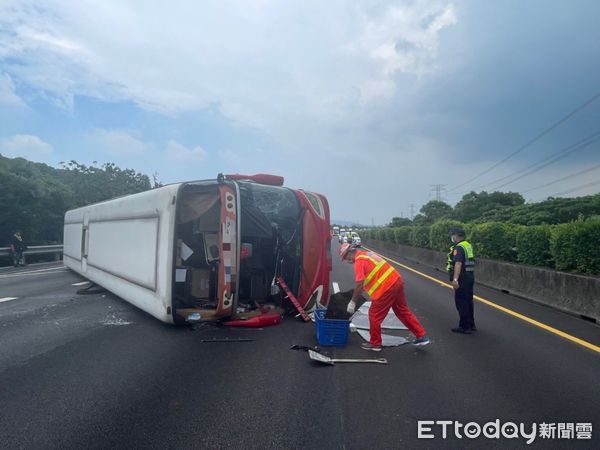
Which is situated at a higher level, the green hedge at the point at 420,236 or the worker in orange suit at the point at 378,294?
the green hedge at the point at 420,236

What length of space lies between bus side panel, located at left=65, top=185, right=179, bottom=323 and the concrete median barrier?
7857mm

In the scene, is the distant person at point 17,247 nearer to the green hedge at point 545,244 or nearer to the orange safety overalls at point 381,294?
the orange safety overalls at point 381,294

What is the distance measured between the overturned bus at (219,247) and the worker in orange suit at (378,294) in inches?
73.5

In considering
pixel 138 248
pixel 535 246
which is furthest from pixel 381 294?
pixel 535 246

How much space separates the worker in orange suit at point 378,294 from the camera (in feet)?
19.0

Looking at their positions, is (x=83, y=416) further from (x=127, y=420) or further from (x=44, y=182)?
(x=44, y=182)

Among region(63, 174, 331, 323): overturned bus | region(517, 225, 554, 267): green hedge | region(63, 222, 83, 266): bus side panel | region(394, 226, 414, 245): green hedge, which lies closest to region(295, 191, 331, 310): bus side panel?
region(63, 174, 331, 323): overturned bus

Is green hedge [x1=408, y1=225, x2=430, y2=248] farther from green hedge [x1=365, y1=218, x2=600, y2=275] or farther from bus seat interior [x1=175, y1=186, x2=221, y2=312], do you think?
bus seat interior [x1=175, y1=186, x2=221, y2=312]

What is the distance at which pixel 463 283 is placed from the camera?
6934 mm

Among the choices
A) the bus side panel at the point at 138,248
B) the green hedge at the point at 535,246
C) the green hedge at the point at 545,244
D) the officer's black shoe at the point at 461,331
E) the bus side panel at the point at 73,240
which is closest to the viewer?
the bus side panel at the point at 138,248

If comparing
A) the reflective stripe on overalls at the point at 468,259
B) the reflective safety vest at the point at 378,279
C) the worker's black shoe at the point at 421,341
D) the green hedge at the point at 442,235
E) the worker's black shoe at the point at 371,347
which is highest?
the green hedge at the point at 442,235

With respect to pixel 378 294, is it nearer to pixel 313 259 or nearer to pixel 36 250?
pixel 313 259

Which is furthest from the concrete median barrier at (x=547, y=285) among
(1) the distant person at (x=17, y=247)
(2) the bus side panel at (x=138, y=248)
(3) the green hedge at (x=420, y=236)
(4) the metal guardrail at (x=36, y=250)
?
(4) the metal guardrail at (x=36, y=250)

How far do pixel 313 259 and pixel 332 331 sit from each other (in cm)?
199
